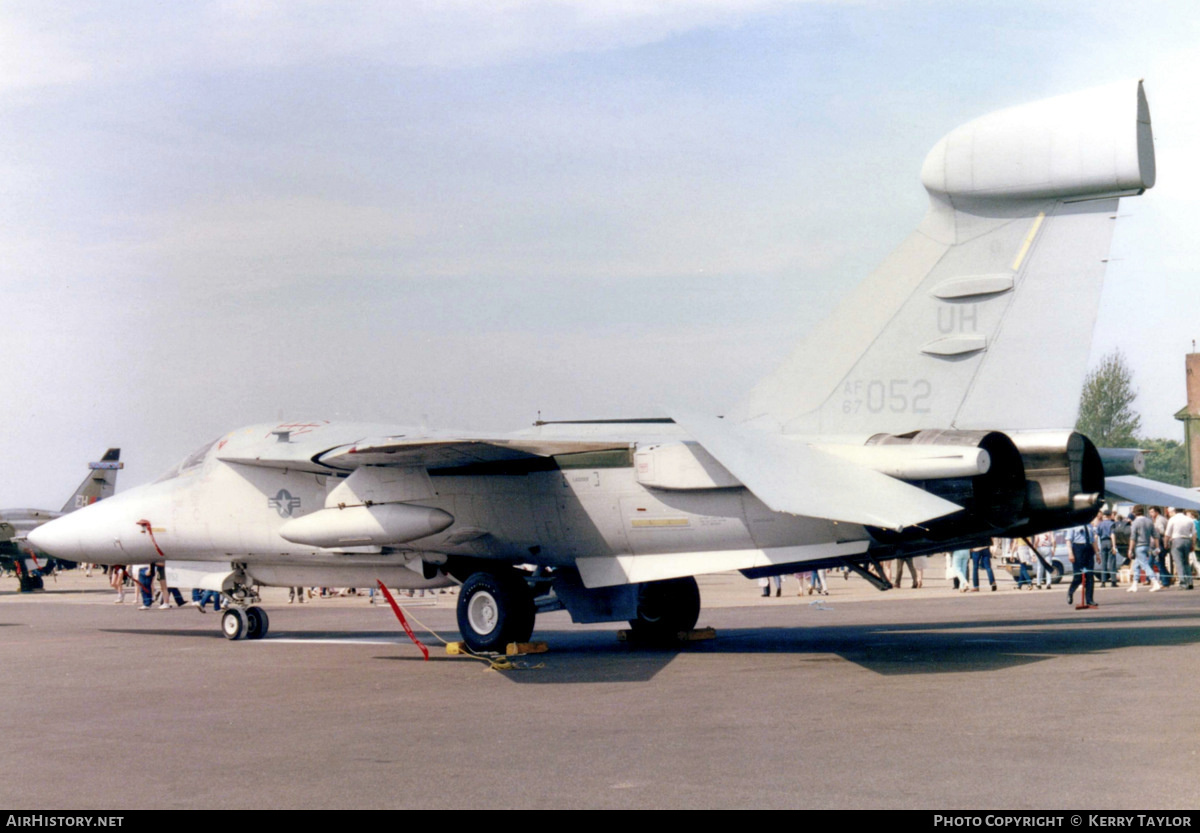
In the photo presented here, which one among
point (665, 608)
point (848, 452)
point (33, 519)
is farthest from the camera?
point (33, 519)

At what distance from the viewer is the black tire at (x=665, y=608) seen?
1451 centimetres

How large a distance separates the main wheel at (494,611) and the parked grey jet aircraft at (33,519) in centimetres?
1954

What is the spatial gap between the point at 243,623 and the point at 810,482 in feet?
30.9

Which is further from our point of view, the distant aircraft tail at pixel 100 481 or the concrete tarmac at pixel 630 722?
the distant aircraft tail at pixel 100 481

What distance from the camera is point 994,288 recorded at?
36.1ft

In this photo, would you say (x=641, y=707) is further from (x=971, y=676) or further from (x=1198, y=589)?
(x=1198, y=589)

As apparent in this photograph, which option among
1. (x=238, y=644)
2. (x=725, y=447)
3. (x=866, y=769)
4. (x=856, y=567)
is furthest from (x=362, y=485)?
(x=866, y=769)

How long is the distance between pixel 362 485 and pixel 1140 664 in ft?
27.1

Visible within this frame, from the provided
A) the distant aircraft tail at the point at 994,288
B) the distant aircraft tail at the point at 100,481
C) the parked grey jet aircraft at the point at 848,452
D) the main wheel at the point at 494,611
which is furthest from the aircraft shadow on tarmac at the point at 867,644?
the distant aircraft tail at the point at 100,481

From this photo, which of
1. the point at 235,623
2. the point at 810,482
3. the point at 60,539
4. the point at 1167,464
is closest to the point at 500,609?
the point at 810,482

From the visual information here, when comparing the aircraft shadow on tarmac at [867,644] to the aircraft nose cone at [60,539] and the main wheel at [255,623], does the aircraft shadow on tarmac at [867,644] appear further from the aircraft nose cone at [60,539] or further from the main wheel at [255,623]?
the aircraft nose cone at [60,539]

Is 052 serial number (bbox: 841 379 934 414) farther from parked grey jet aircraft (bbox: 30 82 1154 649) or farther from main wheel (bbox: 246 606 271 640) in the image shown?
main wheel (bbox: 246 606 271 640)

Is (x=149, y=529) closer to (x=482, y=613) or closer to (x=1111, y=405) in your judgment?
(x=482, y=613)

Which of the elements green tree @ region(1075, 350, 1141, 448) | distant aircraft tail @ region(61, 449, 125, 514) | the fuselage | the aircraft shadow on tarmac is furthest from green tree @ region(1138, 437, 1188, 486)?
the fuselage
